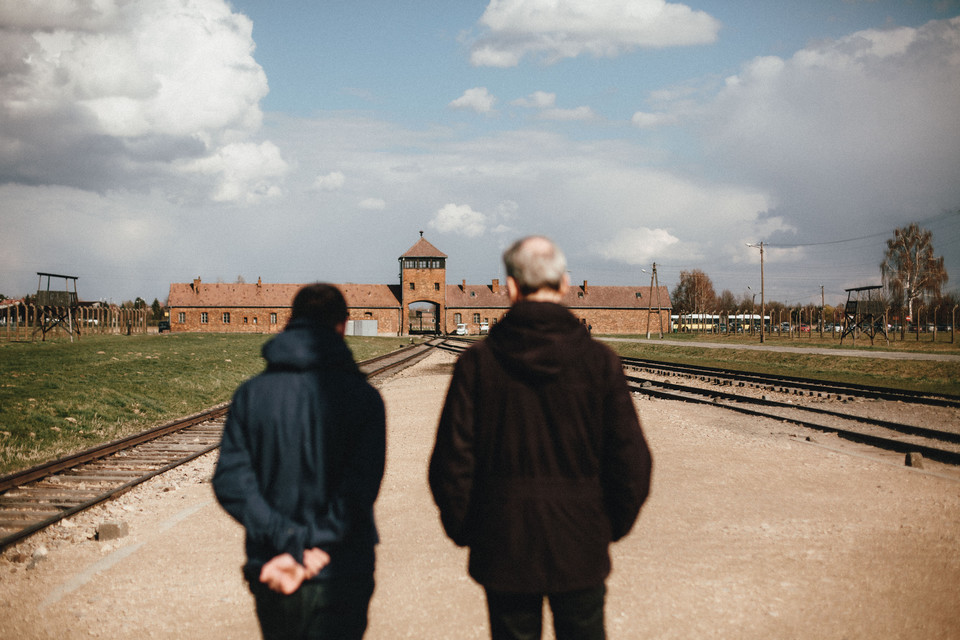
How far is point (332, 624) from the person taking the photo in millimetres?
2402

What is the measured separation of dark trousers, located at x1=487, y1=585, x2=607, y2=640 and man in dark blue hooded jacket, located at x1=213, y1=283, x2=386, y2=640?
51 cm

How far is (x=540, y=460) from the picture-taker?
228cm

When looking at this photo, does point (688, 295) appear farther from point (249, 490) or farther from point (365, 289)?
point (249, 490)

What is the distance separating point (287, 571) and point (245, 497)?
0.29m

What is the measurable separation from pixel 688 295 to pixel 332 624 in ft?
382

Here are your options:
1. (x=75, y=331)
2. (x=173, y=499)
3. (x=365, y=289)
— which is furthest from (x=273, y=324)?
(x=173, y=499)

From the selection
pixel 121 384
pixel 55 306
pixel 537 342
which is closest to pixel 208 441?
pixel 121 384

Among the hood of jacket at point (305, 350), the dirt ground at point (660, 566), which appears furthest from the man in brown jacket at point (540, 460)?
the dirt ground at point (660, 566)

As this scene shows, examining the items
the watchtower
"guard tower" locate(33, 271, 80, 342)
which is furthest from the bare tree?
"guard tower" locate(33, 271, 80, 342)

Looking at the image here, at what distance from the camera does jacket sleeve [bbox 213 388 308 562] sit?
2.32 m

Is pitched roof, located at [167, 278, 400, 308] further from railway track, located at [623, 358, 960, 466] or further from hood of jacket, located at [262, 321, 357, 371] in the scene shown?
hood of jacket, located at [262, 321, 357, 371]

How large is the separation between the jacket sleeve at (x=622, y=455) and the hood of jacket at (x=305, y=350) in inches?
38.1

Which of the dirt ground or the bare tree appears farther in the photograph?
the bare tree

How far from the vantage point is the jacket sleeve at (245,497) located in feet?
7.63
